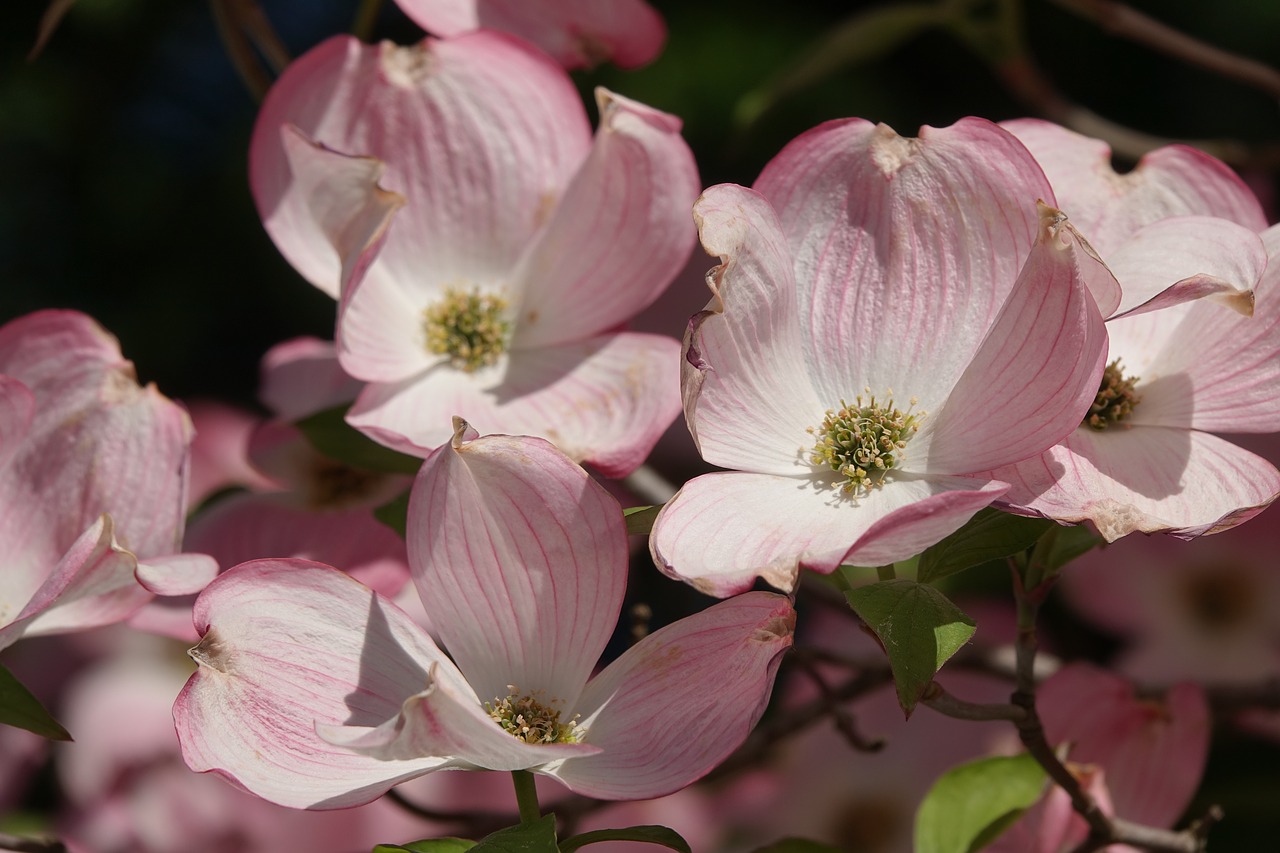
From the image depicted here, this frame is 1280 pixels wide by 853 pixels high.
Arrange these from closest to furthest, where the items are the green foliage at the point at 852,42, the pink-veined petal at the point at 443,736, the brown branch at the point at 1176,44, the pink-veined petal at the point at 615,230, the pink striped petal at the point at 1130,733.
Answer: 1. the pink-veined petal at the point at 443,736
2. the pink-veined petal at the point at 615,230
3. the pink striped petal at the point at 1130,733
4. the brown branch at the point at 1176,44
5. the green foliage at the point at 852,42

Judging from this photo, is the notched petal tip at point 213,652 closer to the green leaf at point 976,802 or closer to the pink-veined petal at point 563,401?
the pink-veined petal at point 563,401

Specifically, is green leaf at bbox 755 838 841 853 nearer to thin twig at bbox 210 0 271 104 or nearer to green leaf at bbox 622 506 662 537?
green leaf at bbox 622 506 662 537

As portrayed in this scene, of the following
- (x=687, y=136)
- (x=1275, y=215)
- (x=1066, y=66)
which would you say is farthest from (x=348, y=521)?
(x=1066, y=66)

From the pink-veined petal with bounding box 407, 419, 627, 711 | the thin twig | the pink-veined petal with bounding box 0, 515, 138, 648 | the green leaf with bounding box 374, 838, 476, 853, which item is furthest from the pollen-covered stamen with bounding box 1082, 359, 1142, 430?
the thin twig

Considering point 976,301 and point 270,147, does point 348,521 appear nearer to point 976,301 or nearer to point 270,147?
point 270,147

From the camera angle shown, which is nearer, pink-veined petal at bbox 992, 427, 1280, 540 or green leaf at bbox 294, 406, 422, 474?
pink-veined petal at bbox 992, 427, 1280, 540

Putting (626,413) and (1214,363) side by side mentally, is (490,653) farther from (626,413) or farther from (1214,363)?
(1214,363)

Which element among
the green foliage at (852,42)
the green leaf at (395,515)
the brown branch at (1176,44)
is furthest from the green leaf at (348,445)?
the brown branch at (1176,44)
